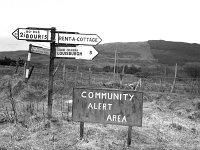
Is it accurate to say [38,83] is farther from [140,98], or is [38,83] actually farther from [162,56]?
[162,56]

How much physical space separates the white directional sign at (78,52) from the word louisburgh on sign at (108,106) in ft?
4.96

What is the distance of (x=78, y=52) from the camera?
7109mm

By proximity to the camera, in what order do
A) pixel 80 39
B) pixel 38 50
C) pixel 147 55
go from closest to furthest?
pixel 80 39 → pixel 38 50 → pixel 147 55

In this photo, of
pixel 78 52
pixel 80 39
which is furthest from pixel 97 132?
pixel 80 39

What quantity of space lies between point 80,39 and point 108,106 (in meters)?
2.24

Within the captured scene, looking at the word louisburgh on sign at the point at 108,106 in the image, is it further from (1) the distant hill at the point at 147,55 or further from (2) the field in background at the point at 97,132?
(1) the distant hill at the point at 147,55

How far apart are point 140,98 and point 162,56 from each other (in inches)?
2935

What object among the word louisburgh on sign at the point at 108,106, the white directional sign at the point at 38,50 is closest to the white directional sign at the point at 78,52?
the white directional sign at the point at 38,50

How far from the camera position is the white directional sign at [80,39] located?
703 centimetres

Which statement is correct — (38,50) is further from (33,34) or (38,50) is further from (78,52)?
(78,52)

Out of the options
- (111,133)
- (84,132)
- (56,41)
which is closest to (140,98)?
(111,133)

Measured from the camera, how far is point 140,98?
5633 mm

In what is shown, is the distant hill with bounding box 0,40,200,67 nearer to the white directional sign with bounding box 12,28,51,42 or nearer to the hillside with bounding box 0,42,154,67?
the hillside with bounding box 0,42,154,67

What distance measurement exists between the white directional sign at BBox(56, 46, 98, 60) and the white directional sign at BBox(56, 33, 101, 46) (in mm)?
141
